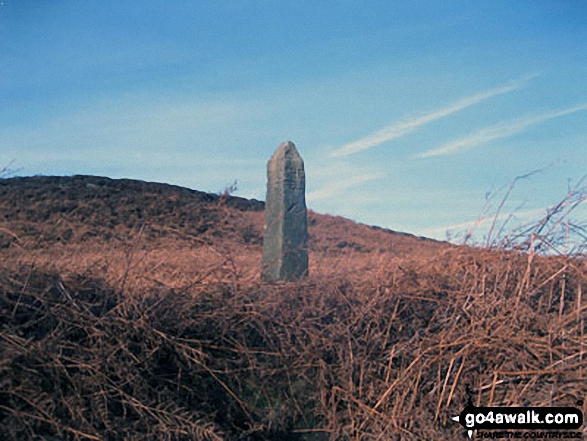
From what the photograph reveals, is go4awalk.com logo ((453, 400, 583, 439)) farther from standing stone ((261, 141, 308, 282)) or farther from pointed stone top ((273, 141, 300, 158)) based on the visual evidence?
pointed stone top ((273, 141, 300, 158))

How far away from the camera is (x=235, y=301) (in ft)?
14.0

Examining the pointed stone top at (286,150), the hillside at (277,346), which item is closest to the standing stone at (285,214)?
the pointed stone top at (286,150)

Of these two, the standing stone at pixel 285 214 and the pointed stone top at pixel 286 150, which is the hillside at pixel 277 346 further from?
the pointed stone top at pixel 286 150

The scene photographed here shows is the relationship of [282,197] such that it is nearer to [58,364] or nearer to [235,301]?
[235,301]

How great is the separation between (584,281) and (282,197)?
353 centimetres

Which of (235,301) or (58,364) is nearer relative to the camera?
(58,364)

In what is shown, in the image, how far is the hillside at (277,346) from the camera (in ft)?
11.6

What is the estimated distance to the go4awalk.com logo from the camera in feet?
11.9

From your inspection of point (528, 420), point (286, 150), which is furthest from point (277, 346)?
point (286, 150)

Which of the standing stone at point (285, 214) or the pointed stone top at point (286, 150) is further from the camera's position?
the pointed stone top at point (286, 150)

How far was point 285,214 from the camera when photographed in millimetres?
7195

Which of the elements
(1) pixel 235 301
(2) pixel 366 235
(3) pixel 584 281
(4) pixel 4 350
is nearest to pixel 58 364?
(4) pixel 4 350

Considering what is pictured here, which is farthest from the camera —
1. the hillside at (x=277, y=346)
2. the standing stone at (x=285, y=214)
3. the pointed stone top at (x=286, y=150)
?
the pointed stone top at (x=286, y=150)

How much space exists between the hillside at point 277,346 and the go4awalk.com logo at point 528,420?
→ 0.06 meters
